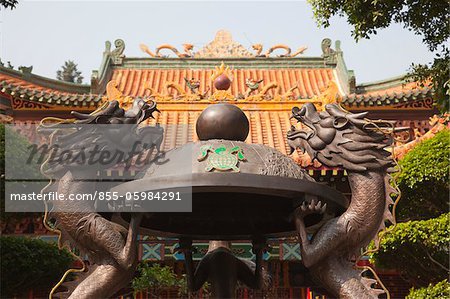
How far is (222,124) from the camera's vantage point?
4113 millimetres

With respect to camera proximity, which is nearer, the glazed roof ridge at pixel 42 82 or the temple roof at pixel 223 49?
the glazed roof ridge at pixel 42 82

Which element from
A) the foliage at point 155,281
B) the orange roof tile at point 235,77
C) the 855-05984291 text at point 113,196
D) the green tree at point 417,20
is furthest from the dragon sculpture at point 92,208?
the orange roof tile at point 235,77

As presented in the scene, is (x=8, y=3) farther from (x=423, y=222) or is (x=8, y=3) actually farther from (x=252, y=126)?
(x=252, y=126)

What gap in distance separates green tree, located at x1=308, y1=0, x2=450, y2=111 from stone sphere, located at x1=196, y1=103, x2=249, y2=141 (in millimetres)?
2750

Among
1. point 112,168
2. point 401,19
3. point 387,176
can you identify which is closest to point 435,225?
point 401,19

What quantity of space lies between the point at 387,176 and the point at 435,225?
5021 mm

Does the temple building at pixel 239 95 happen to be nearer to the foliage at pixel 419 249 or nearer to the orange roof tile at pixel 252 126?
the orange roof tile at pixel 252 126

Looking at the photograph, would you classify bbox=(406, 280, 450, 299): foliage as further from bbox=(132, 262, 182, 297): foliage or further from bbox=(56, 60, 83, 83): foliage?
bbox=(56, 60, 83, 83): foliage

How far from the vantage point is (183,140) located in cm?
1287

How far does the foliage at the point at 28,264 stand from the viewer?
979 cm

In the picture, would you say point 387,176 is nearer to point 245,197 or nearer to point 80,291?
point 245,197

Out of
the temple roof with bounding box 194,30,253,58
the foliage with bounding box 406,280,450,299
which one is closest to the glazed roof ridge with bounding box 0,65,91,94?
the temple roof with bounding box 194,30,253,58

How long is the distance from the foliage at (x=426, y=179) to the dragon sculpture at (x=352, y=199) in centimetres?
528

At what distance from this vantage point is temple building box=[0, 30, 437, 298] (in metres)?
12.9
